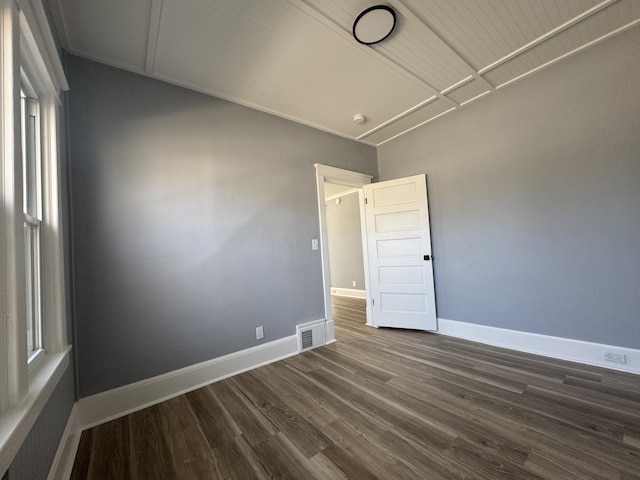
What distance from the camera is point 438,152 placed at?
3.18m

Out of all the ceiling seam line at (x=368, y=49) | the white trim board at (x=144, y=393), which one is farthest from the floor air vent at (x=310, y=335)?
the ceiling seam line at (x=368, y=49)

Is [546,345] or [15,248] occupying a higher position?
[15,248]

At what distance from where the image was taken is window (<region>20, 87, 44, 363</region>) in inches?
50.7

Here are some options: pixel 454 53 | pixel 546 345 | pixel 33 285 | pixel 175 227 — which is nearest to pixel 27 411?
pixel 33 285

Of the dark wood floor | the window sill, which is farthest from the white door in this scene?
the window sill

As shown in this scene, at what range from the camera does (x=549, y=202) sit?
7.80 ft

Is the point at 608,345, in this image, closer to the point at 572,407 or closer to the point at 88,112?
the point at 572,407

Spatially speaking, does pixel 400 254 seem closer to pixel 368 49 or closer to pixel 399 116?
pixel 399 116

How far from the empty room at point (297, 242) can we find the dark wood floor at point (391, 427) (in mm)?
16

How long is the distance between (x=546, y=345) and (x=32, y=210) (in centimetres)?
410

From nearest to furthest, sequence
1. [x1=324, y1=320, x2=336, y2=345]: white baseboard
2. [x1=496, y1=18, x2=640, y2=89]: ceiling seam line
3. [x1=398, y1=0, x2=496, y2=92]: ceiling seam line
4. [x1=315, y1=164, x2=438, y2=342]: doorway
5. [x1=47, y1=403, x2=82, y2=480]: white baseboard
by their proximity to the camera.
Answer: [x1=47, y1=403, x2=82, y2=480]: white baseboard, [x1=398, y1=0, x2=496, y2=92]: ceiling seam line, [x1=496, y1=18, x2=640, y2=89]: ceiling seam line, [x1=324, y1=320, x2=336, y2=345]: white baseboard, [x1=315, y1=164, x2=438, y2=342]: doorway

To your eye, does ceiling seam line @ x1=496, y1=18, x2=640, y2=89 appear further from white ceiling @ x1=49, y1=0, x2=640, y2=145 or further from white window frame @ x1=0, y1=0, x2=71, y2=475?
white window frame @ x1=0, y1=0, x2=71, y2=475

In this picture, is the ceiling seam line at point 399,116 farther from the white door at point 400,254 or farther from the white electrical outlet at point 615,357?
the white electrical outlet at point 615,357

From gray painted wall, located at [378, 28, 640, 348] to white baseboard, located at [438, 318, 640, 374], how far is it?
0.06m
